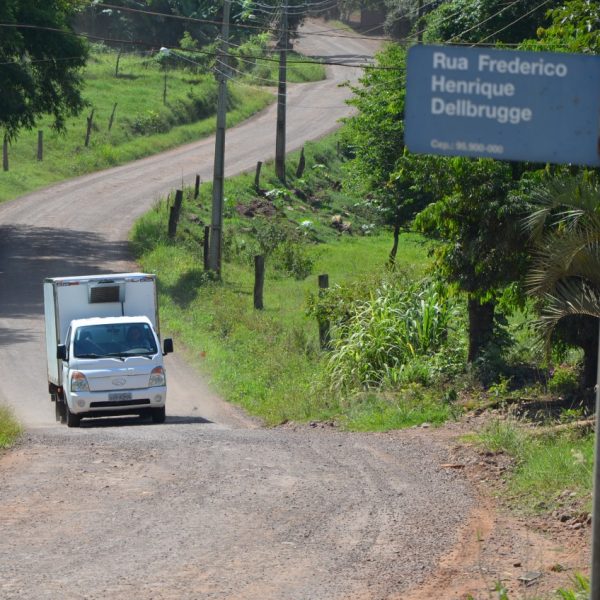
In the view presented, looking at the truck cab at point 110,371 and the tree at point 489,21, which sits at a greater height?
the tree at point 489,21

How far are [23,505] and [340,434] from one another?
5262 mm

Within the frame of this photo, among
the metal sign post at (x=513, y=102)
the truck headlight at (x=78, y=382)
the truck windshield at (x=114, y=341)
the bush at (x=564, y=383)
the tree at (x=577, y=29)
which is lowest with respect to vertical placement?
the truck headlight at (x=78, y=382)

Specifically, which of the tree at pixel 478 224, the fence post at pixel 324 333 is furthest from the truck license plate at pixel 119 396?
the tree at pixel 478 224

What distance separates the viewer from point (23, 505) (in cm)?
1000

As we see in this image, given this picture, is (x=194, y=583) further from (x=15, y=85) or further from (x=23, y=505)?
(x=15, y=85)

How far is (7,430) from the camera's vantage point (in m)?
13.8

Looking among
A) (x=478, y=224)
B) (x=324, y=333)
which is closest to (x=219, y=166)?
(x=324, y=333)

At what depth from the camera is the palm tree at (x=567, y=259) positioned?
38.5 feet

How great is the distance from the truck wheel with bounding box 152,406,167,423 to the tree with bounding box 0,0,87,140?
17.7 metres

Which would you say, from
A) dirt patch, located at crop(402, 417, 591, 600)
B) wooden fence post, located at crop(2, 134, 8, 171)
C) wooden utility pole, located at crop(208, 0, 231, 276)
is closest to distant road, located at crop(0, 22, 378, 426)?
wooden fence post, located at crop(2, 134, 8, 171)

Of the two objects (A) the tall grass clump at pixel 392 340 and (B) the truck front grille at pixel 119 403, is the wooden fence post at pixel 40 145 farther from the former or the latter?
(B) the truck front grille at pixel 119 403

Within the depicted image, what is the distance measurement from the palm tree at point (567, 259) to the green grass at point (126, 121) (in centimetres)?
3252

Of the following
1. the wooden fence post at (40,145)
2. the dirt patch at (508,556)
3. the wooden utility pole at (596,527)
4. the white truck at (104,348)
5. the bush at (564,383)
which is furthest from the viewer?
the wooden fence post at (40,145)

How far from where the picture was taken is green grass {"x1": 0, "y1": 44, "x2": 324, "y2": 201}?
48784 mm
